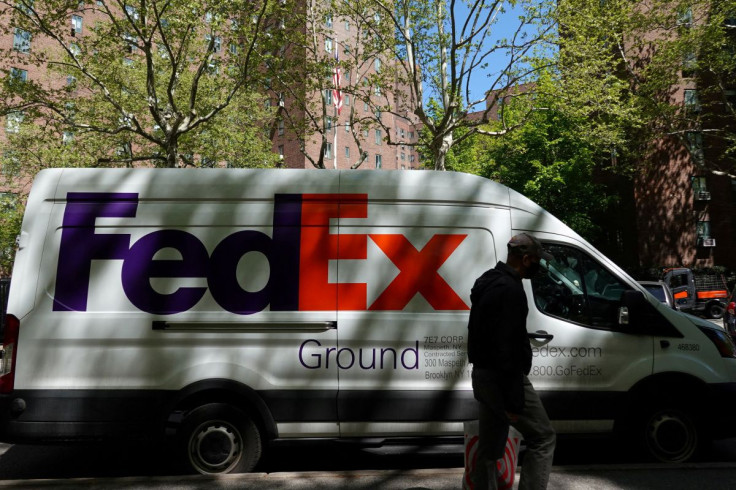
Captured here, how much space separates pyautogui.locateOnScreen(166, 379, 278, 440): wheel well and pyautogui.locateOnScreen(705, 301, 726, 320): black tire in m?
24.0

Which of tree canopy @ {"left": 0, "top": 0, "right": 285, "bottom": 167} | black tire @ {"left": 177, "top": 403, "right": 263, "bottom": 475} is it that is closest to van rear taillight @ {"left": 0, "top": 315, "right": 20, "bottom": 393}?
black tire @ {"left": 177, "top": 403, "right": 263, "bottom": 475}

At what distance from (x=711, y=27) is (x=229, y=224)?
2182 centimetres

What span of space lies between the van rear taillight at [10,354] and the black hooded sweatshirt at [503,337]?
12.4 feet

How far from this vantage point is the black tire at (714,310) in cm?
2255

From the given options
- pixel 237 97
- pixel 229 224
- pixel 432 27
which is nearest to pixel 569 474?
pixel 229 224

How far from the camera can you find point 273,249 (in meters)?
4.66

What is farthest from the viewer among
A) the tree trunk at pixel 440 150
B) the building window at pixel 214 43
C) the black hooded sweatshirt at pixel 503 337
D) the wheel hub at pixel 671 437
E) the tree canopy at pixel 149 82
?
the tree trunk at pixel 440 150

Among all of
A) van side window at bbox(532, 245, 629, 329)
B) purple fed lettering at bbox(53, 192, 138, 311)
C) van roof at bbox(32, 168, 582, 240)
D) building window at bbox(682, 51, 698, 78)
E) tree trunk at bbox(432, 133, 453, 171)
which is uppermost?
building window at bbox(682, 51, 698, 78)

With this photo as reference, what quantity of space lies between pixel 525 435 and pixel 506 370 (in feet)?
1.82

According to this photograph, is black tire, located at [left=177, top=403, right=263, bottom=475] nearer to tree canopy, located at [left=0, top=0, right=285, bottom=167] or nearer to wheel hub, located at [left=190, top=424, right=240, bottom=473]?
wheel hub, located at [left=190, top=424, right=240, bottom=473]

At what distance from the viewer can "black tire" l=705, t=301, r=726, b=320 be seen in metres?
22.5

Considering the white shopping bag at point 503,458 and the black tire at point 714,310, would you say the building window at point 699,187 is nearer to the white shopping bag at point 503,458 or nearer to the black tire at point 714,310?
the black tire at point 714,310

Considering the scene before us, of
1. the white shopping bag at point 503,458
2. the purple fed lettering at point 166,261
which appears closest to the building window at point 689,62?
the purple fed lettering at point 166,261

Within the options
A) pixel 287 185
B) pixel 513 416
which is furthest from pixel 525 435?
pixel 287 185
